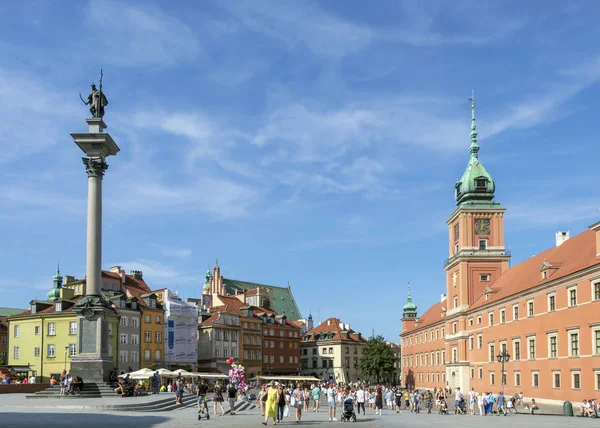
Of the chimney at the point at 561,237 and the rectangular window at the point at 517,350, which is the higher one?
the chimney at the point at 561,237

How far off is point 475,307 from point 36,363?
154 ft

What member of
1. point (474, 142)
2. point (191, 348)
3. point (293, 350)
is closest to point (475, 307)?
point (474, 142)

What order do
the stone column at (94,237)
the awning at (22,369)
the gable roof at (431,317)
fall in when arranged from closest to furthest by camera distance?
1. the stone column at (94,237)
2. the awning at (22,369)
3. the gable roof at (431,317)

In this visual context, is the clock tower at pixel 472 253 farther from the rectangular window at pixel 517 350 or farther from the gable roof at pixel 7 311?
the gable roof at pixel 7 311

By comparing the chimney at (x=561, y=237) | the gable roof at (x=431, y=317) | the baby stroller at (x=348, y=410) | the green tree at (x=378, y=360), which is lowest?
the green tree at (x=378, y=360)

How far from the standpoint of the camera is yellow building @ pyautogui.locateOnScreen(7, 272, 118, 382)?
246 ft

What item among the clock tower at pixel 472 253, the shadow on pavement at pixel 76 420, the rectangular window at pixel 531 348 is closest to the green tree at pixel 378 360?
the clock tower at pixel 472 253

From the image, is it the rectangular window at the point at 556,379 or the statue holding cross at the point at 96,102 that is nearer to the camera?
the statue holding cross at the point at 96,102

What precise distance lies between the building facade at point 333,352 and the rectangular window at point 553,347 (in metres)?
73.1

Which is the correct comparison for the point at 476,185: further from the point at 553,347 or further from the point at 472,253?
the point at 553,347

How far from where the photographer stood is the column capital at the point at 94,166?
37750mm

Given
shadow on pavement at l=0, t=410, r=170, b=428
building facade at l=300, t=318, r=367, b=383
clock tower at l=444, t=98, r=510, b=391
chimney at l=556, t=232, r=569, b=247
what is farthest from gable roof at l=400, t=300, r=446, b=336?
shadow on pavement at l=0, t=410, r=170, b=428

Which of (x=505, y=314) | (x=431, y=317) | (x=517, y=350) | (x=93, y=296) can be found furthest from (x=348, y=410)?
(x=431, y=317)

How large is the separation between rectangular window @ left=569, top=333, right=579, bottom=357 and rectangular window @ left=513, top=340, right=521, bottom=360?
1181 cm
